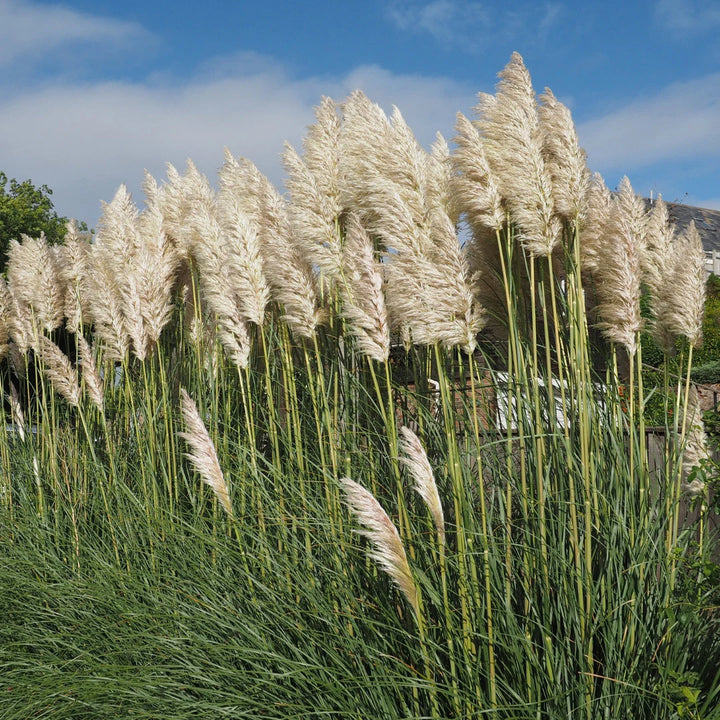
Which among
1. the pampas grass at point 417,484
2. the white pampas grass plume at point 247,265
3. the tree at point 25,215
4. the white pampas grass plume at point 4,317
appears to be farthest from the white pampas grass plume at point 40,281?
the tree at point 25,215

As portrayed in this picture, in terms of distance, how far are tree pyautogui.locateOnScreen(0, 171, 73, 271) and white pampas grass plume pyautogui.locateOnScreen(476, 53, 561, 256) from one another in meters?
19.8

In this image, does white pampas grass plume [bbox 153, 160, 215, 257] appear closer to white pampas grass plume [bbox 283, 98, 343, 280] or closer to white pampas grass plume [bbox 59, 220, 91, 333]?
white pampas grass plume [bbox 59, 220, 91, 333]

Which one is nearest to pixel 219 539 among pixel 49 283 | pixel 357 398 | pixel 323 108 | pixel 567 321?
pixel 357 398

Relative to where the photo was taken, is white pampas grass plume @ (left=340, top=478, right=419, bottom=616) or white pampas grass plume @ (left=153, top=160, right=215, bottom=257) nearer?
white pampas grass plume @ (left=340, top=478, right=419, bottom=616)

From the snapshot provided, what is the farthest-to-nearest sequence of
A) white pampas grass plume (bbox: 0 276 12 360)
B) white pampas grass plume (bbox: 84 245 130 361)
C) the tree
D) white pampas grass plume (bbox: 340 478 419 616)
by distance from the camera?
the tree → white pampas grass plume (bbox: 0 276 12 360) → white pampas grass plume (bbox: 84 245 130 361) → white pampas grass plume (bbox: 340 478 419 616)

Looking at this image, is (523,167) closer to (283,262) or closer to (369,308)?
(369,308)

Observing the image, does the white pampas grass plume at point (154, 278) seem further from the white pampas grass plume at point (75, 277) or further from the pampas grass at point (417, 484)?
the white pampas grass plume at point (75, 277)

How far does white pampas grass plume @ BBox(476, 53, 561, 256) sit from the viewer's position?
3.10 metres

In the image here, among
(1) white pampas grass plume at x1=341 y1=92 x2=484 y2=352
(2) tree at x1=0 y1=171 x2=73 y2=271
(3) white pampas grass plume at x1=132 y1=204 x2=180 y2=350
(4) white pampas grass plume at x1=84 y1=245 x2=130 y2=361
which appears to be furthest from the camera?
(2) tree at x1=0 y1=171 x2=73 y2=271

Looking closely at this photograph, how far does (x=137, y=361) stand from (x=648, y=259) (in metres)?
3.61

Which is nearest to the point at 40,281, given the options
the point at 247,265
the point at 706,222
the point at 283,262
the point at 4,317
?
the point at 4,317

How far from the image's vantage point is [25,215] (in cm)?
2191

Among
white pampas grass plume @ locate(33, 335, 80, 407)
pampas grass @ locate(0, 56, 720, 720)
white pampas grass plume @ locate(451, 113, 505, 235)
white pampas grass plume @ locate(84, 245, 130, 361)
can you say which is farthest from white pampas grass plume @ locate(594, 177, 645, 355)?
white pampas grass plume @ locate(33, 335, 80, 407)

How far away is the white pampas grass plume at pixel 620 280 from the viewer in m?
3.07
